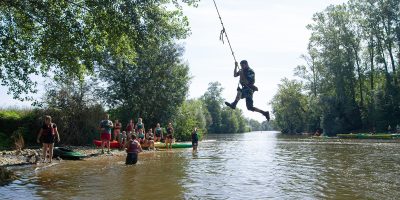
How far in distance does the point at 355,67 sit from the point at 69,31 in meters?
60.3

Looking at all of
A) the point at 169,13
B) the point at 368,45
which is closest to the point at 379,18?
the point at 368,45

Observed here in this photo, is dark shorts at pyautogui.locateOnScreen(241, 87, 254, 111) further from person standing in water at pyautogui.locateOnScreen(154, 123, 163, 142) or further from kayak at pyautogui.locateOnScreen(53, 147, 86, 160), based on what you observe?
person standing in water at pyautogui.locateOnScreen(154, 123, 163, 142)

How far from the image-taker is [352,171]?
16359 millimetres

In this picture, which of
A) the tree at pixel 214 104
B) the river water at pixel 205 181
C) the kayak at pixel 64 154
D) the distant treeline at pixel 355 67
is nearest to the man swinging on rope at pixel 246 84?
the river water at pixel 205 181

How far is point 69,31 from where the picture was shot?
18.5 metres

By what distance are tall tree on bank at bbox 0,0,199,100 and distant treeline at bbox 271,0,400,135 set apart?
4876 centimetres

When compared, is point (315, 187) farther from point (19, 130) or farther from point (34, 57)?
point (19, 130)

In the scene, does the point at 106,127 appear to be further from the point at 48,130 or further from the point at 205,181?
the point at 205,181

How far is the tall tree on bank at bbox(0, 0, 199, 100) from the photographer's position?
1817 centimetres

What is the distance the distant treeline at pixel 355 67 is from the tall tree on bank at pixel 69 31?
48755mm

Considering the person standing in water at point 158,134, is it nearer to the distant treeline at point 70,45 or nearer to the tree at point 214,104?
the distant treeline at point 70,45

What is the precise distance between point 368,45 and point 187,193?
6146 cm

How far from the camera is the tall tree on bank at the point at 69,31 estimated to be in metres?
18.2

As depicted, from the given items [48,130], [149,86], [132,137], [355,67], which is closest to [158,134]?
[149,86]
